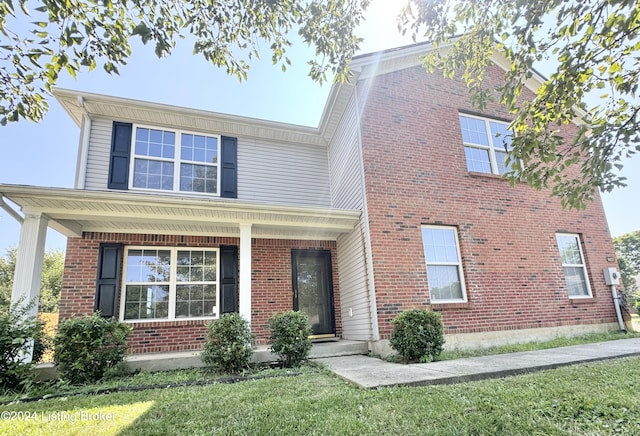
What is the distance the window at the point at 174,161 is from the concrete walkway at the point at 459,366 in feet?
16.4

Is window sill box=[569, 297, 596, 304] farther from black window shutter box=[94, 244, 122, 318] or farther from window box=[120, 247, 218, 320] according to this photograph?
black window shutter box=[94, 244, 122, 318]

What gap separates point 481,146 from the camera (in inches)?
331

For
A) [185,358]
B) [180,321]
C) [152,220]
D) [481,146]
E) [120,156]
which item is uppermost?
[481,146]

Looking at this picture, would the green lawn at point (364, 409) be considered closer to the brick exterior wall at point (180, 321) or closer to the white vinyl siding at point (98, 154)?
the brick exterior wall at point (180, 321)

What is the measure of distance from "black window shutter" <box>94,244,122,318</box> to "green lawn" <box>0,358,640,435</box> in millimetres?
2889

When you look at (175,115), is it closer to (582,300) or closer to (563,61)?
(563,61)

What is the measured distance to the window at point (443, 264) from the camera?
7059 millimetres

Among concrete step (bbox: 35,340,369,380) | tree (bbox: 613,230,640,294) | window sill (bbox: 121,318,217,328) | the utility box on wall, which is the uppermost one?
tree (bbox: 613,230,640,294)

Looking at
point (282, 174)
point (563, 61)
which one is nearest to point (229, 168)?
point (282, 174)

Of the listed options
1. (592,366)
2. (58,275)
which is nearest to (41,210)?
(592,366)

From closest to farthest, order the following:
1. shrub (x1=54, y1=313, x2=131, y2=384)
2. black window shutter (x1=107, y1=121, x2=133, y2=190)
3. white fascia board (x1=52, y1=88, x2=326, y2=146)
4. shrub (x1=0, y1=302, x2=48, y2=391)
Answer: shrub (x1=0, y1=302, x2=48, y2=391) → shrub (x1=54, y1=313, x2=131, y2=384) → white fascia board (x1=52, y1=88, x2=326, y2=146) → black window shutter (x1=107, y1=121, x2=133, y2=190)

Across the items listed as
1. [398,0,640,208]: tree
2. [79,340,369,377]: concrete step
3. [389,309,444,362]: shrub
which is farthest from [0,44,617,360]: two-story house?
[398,0,640,208]: tree

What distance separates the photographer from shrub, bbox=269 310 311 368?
5599 mm

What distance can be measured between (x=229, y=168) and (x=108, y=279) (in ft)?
11.6
